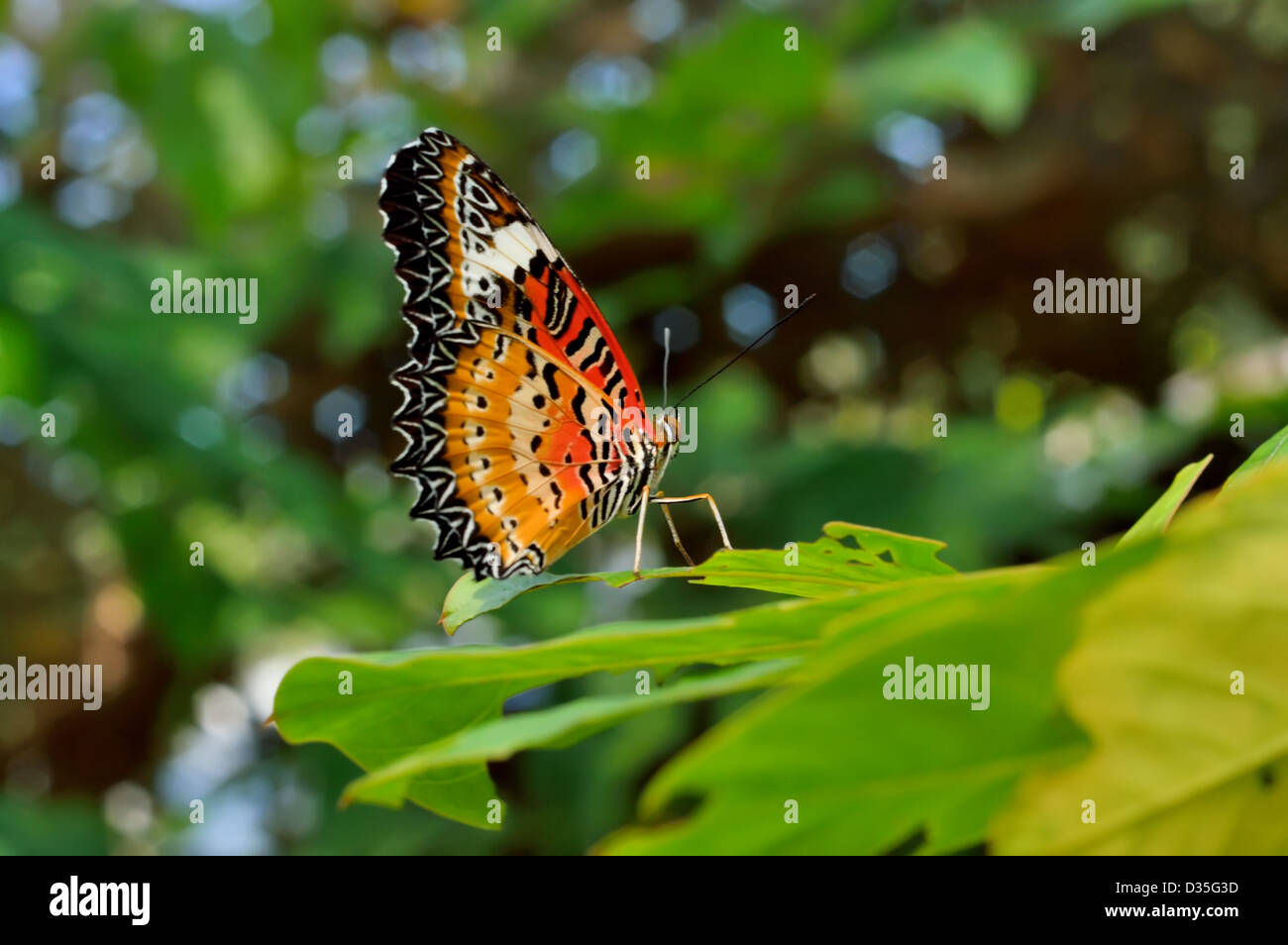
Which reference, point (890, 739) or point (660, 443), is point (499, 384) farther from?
point (890, 739)

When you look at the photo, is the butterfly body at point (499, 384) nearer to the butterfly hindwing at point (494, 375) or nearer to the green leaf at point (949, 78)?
the butterfly hindwing at point (494, 375)

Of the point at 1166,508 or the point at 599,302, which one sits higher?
the point at 599,302

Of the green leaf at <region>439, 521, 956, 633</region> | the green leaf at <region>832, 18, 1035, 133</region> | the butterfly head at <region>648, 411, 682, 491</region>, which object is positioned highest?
the green leaf at <region>832, 18, 1035, 133</region>

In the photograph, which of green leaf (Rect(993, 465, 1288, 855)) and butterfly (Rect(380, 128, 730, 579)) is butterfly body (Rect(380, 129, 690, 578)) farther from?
green leaf (Rect(993, 465, 1288, 855))

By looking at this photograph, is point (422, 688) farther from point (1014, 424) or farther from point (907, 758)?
point (1014, 424)

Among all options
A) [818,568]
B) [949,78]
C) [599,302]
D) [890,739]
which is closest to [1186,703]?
[890,739]

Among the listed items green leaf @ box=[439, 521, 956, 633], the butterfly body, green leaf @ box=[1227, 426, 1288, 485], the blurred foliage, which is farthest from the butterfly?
the blurred foliage
